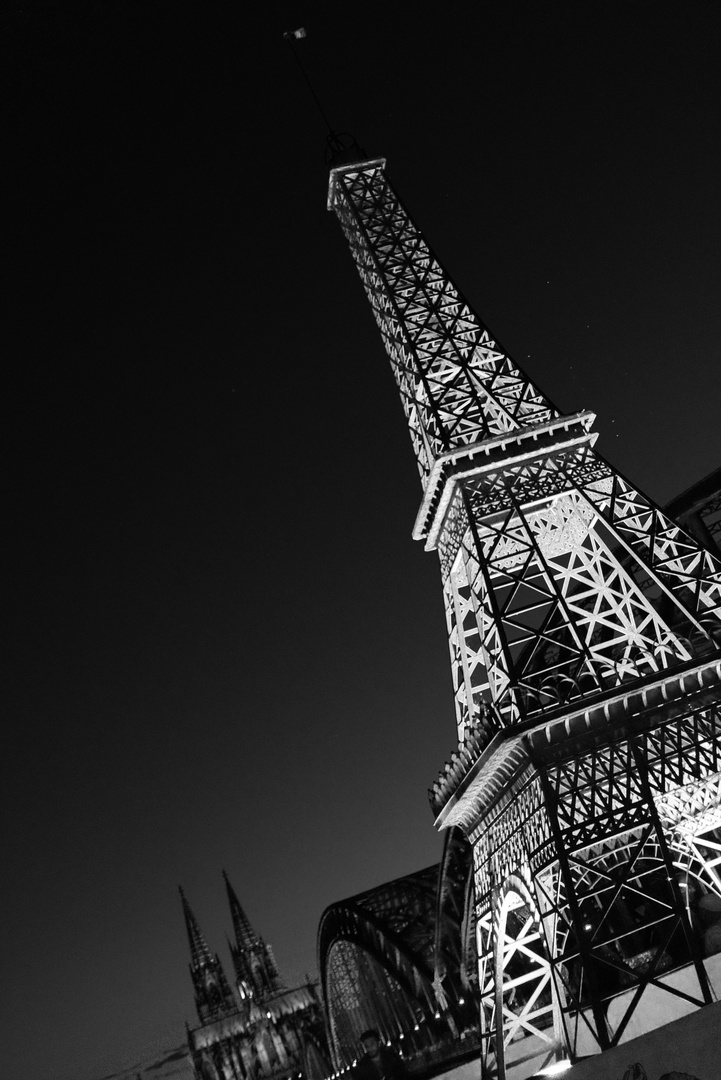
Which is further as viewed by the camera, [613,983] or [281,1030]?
[281,1030]

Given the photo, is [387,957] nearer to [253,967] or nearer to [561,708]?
[561,708]

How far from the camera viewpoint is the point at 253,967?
627 ft

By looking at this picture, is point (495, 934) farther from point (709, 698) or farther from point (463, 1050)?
point (463, 1050)

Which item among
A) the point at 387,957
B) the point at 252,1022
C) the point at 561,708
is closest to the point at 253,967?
the point at 252,1022

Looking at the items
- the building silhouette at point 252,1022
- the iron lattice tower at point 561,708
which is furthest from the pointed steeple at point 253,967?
the iron lattice tower at point 561,708

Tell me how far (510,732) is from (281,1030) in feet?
563

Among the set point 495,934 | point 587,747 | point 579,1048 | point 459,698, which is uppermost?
point 459,698

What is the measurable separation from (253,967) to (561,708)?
183 m

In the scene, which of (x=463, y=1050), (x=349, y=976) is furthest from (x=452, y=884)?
(x=349, y=976)

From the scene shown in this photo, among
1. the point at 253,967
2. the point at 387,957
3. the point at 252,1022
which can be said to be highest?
the point at 253,967

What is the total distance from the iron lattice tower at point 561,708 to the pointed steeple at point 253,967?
164941 millimetres

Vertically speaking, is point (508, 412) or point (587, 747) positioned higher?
point (508, 412)

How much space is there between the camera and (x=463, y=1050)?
41531 mm

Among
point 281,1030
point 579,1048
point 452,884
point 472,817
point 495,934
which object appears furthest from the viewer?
point 281,1030
